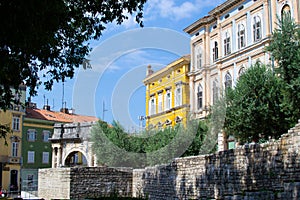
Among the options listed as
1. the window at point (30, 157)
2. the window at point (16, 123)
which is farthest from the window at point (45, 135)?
the window at point (16, 123)

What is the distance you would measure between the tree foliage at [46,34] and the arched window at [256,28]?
1761cm

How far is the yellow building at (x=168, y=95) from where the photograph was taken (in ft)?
118

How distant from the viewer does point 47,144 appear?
168ft

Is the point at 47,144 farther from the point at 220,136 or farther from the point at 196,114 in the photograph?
the point at 220,136

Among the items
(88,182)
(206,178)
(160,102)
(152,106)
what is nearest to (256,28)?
(206,178)

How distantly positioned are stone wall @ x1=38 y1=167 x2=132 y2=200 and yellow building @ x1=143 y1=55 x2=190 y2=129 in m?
8.91

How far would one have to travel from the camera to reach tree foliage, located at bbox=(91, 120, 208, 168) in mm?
29172

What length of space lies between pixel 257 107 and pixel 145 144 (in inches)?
556

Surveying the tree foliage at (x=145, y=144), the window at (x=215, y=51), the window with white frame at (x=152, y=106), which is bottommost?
the tree foliage at (x=145, y=144)

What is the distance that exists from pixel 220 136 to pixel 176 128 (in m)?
3.19

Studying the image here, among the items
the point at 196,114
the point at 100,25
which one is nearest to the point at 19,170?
the point at 196,114

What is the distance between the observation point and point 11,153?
149 ft

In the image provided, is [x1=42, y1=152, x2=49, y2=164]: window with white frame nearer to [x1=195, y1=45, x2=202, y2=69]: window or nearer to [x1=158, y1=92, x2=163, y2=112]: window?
[x1=158, y1=92, x2=163, y2=112]: window

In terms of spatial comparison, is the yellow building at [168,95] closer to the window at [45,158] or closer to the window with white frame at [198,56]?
the window with white frame at [198,56]
